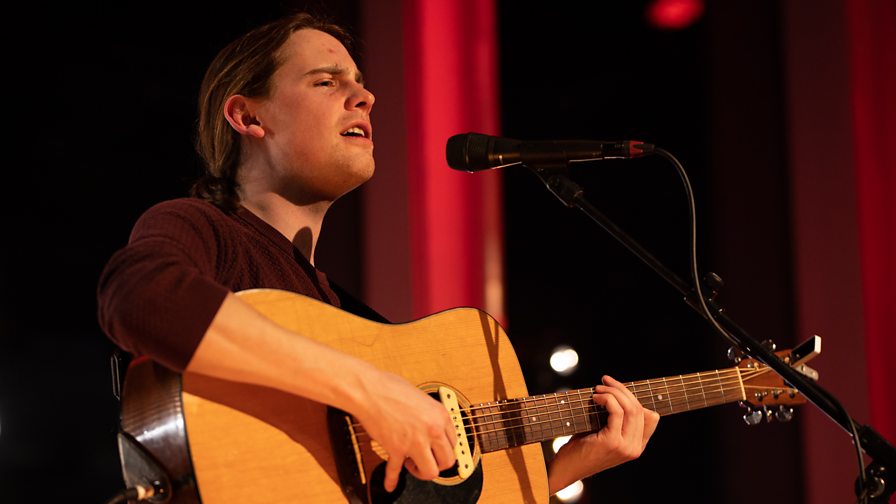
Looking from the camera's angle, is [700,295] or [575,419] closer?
[700,295]

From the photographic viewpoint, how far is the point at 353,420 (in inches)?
56.7

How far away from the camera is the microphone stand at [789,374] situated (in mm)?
1583

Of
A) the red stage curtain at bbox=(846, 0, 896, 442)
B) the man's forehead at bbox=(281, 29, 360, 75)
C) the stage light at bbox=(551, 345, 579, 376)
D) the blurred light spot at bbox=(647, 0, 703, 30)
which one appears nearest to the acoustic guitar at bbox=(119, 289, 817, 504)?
the man's forehead at bbox=(281, 29, 360, 75)

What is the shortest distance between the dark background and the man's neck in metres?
1.02

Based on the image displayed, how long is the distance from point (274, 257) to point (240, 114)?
47cm

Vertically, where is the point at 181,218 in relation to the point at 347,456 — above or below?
above

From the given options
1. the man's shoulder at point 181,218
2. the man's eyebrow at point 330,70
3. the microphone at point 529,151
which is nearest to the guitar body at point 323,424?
the man's shoulder at point 181,218

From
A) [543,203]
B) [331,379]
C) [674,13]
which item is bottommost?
[331,379]

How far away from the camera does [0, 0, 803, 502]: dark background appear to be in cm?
268

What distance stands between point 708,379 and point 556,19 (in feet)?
9.63

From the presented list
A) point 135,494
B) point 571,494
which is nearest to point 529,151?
point 135,494

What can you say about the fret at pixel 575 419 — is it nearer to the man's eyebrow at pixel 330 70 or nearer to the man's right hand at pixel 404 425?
the man's right hand at pixel 404 425

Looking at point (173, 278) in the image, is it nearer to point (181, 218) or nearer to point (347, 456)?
point (181, 218)

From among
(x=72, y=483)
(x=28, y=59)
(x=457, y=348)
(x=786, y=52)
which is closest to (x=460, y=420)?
(x=457, y=348)
